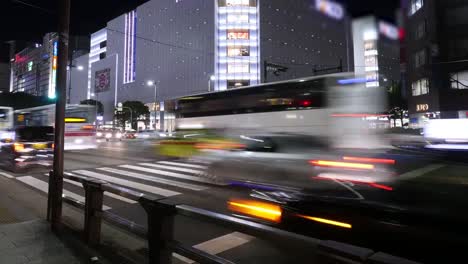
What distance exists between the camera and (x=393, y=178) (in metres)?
4.41

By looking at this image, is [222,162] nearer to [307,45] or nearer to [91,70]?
[307,45]

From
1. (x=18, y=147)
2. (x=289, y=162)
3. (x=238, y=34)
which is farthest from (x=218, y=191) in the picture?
(x=238, y=34)

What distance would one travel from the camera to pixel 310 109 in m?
12.0

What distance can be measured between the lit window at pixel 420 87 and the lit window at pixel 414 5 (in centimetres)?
999

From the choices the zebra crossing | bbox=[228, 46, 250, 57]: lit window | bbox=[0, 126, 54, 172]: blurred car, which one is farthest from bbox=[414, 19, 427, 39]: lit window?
bbox=[0, 126, 54, 172]: blurred car

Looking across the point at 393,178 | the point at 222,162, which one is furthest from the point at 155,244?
the point at 222,162

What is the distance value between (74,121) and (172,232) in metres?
20.3

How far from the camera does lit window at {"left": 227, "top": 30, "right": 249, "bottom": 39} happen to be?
207 feet

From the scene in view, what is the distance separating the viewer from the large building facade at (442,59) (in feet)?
124

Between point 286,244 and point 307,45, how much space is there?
75.9 meters

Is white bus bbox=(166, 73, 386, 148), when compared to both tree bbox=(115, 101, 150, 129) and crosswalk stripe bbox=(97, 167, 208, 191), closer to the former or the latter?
crosswalk stripe bbox=(97, 167, 208, 191)

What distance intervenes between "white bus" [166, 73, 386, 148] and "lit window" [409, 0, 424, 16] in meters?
38.7

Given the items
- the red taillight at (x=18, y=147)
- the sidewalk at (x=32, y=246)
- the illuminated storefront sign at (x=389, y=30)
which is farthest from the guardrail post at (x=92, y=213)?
the illuminated storefront sign at (x=389, y=30)

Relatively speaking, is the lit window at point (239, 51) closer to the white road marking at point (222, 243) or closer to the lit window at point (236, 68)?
the lit window at point (236, 68)
